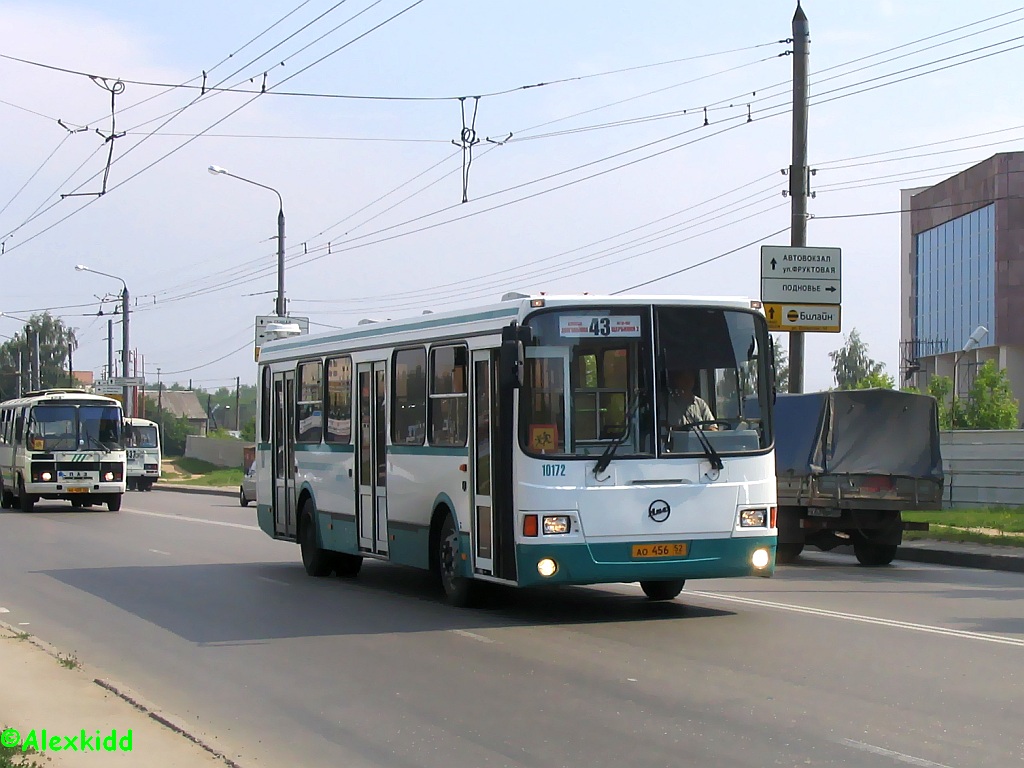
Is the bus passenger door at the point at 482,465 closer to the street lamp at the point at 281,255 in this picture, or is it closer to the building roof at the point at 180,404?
the street lamp at the point at 281,255

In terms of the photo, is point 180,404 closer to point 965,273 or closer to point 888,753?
point 965,273

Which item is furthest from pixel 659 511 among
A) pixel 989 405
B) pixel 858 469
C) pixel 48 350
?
pixel 48 350

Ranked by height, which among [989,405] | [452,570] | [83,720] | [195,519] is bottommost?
[195,519]

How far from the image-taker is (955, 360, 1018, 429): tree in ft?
198

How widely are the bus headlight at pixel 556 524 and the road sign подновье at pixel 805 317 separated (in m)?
11.3

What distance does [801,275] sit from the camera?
2241cm

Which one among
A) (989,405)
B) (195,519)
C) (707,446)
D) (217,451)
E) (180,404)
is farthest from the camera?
(180,404)

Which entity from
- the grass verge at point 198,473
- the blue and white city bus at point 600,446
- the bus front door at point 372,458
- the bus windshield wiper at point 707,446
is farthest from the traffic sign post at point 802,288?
the grass verge at point 198,473

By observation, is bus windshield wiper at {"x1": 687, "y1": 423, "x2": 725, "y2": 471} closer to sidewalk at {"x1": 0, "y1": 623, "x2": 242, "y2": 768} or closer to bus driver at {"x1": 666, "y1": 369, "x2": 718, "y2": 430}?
bus driver at {"x1": 666, "y1": 369, "x2": 718, "y2": 430}

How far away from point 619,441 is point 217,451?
2842 inches

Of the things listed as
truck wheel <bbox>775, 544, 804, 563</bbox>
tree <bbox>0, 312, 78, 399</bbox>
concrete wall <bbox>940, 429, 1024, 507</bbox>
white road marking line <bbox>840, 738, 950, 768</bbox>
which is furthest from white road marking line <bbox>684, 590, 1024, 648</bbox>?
tree <bbox>0, 312, 78, 399</bbox>

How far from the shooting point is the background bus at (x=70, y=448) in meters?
34.3

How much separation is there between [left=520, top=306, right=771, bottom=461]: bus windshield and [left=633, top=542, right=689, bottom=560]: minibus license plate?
751 millimetres

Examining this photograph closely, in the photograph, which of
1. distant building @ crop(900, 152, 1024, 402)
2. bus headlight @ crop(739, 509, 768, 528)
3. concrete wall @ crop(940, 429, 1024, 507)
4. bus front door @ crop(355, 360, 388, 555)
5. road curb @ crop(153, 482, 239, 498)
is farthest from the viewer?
distant building @ crop(900, 152, 1024, 402)
